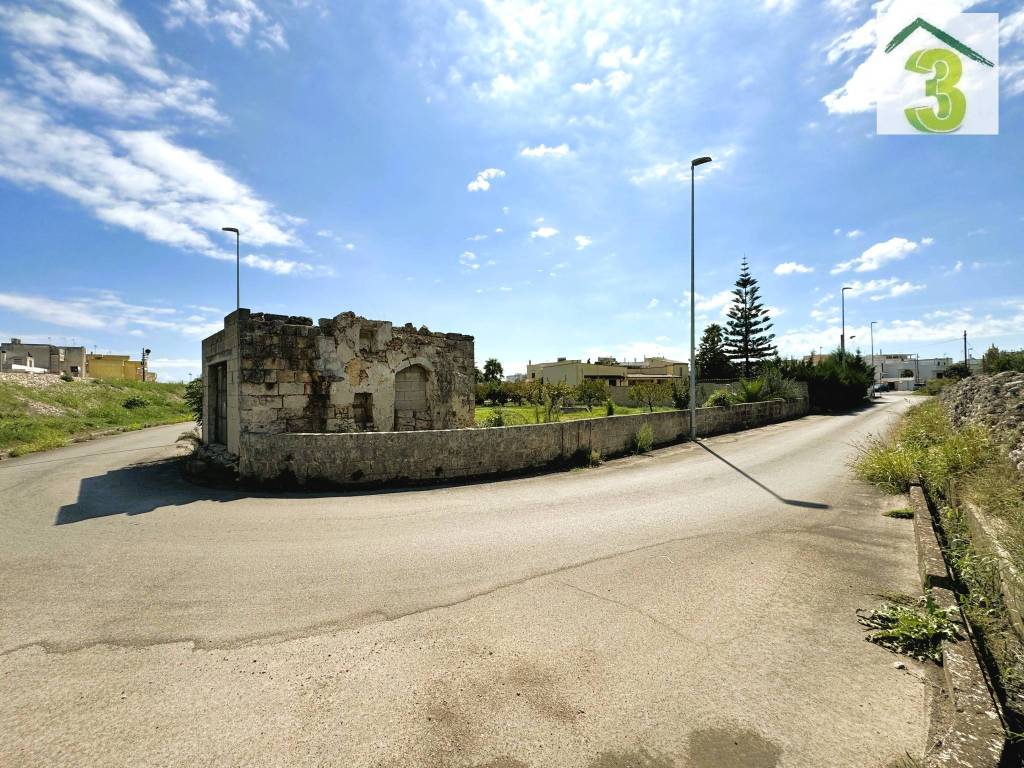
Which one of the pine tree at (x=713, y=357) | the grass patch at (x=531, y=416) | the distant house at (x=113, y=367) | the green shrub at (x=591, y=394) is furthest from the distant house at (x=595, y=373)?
the distant house at (x=113, y=367)

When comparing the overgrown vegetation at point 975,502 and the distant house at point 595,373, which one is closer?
the overgrown vegetation at point 975,502

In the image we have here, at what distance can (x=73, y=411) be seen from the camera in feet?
73.9

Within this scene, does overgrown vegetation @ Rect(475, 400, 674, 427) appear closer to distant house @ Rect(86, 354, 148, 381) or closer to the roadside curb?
the roadside curb

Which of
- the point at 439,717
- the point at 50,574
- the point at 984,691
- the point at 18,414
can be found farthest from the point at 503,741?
the point at 18,414

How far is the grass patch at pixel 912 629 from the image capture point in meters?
2.97

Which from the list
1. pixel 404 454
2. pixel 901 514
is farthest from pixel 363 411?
pixel 901 514

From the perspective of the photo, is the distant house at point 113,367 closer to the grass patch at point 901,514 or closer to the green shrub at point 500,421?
the green shrub at point 500,421

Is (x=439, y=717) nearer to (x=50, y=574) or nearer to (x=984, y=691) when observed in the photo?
(x=984, y=691)

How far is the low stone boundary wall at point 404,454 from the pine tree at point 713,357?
42.8 metres

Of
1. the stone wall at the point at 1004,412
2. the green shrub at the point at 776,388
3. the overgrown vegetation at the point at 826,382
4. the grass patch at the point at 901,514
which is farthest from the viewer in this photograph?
the overgrown vegetation at the point at 826,382

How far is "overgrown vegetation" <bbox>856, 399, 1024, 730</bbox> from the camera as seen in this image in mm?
2865

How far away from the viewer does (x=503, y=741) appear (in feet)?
7.24

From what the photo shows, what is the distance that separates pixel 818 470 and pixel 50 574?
40.1 ft

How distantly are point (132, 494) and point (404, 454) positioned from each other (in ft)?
15.5
